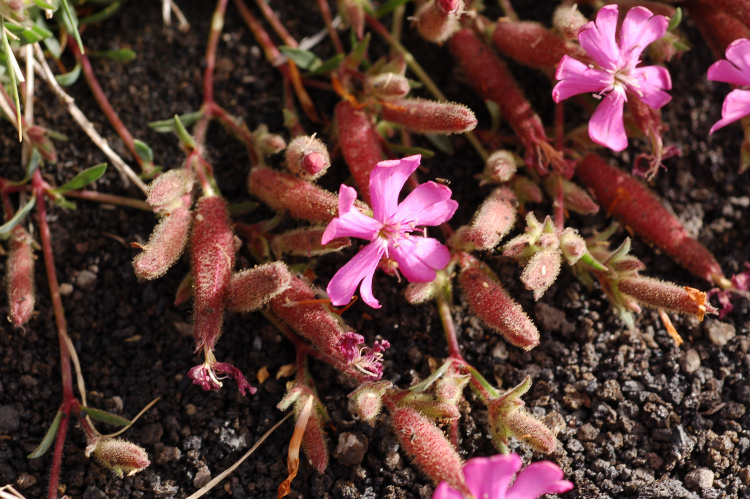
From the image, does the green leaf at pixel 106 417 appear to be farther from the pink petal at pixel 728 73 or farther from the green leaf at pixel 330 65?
the pink petal at pixel 728 73

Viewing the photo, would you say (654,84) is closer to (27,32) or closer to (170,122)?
(170,122)

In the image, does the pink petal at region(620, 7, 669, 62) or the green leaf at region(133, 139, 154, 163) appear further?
the green leaf at region(133, 139, 154, 163)

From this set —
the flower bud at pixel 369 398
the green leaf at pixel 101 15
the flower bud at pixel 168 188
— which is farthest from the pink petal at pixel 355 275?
the green leaf at pixel 101 15

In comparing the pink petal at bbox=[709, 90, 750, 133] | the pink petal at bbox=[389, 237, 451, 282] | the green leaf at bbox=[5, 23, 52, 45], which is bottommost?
the pink petal at bbox=[389, 237, 451, 282]

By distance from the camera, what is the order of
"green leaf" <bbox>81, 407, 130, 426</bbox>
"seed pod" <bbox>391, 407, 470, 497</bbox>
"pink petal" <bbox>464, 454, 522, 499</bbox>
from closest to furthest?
"pink petal" <bbox>464, 454, 522, 499</bbox>
"seed pod" <bbox>391, 407, 470, 497</bbox>
"green leaf" <bbox>81, 407, 130, 426</bbox>

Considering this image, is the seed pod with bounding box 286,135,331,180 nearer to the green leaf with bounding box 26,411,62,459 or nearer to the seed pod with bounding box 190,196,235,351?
→ the seed pod with bounding box 190,196,235,351

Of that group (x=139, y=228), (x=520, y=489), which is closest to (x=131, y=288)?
(x=139, y=228)

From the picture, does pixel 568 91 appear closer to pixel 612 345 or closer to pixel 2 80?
pixel 612 345

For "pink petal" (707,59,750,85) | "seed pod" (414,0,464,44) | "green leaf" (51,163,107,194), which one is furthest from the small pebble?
"green leaf" (51,163,107,194)
